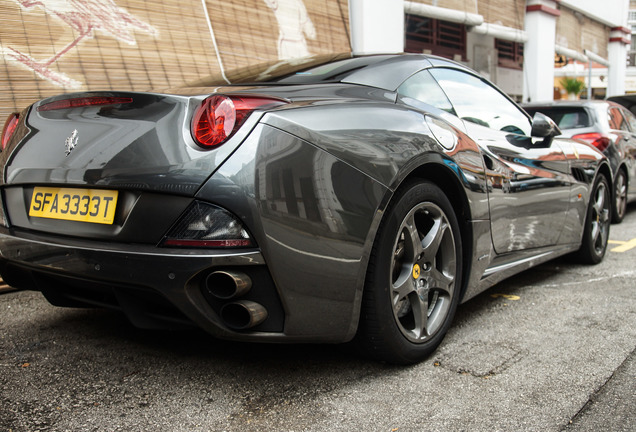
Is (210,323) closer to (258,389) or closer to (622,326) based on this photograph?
(258,389)

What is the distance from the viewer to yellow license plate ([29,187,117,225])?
6.45 feet

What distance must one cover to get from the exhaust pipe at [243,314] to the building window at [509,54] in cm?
1733

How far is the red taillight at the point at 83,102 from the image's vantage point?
2.12 metres

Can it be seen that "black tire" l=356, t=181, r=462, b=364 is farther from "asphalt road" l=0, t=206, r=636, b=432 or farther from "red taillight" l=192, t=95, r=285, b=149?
"red taillight" l=192, t=95, r=285, b=149

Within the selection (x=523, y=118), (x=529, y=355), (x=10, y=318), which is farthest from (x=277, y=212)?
(x=523, y=118)

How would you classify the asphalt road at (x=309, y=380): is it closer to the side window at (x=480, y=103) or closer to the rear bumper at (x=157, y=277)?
the rear bumper at (x=157, y=277)

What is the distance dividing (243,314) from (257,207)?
0.35 metres

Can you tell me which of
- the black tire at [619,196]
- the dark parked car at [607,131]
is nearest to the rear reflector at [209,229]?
the dark parked car at [607,131]

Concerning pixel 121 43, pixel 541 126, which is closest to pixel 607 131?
pixel 541 126

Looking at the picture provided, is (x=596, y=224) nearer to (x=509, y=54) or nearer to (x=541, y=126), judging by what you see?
(x=541, y=126)

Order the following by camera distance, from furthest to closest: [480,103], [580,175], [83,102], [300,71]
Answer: [580,175], [480,103], [300,71], [83,102]

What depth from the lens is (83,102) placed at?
2.20m

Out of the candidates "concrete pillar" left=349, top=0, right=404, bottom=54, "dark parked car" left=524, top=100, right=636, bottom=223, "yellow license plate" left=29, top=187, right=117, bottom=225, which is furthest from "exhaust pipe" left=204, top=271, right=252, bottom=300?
"concrete pillar" left=349, top=0, right=404, bottom=54

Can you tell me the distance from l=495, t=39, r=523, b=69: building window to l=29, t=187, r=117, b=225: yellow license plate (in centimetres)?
1727
